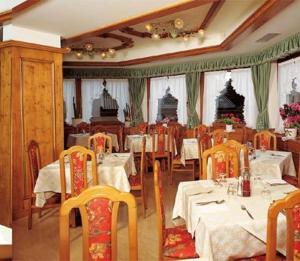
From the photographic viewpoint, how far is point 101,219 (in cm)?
165

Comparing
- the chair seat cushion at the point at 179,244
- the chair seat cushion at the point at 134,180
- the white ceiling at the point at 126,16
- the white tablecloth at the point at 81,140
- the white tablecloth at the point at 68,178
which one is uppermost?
the white ceiling at the point at 126,16

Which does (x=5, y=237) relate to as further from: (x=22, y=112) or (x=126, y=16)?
(x=126, y=16)

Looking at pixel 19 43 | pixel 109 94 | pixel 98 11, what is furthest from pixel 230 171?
pixel 109 94

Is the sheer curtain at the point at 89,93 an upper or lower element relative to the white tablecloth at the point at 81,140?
upper

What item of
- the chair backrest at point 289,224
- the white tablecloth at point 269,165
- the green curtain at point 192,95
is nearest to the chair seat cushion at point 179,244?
the chair backrest at point 289,224

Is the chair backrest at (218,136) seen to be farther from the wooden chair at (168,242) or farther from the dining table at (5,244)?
the dining table at (5,244)

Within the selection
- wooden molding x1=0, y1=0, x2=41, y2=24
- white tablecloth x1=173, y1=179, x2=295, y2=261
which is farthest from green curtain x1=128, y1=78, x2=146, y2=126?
white tablecloth x1=173, y1=179, x2=295, y2=261

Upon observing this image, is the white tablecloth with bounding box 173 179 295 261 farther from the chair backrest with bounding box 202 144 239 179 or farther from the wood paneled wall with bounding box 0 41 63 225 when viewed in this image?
the wood paneled wall with bounding box 0 41 63 225

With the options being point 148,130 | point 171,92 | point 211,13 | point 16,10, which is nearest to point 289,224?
point 16,10

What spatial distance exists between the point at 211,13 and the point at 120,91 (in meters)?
4.25

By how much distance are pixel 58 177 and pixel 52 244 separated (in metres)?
0.70

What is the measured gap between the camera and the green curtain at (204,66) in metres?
5.25

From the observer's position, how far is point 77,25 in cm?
418

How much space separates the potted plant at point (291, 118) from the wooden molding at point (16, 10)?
348 centimetres
